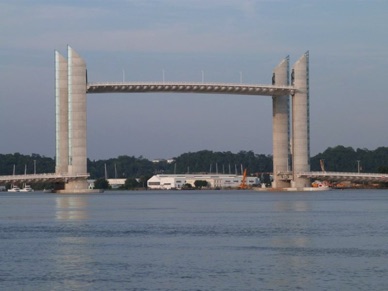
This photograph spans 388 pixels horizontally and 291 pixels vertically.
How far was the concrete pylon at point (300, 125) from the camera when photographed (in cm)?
9156

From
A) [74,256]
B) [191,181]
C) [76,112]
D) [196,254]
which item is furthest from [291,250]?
[191,181]

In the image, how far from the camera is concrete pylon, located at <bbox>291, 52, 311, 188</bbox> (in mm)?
91562

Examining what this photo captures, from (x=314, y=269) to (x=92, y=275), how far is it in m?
5.03

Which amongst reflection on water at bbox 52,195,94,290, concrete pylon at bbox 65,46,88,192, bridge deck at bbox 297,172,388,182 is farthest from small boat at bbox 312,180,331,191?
reflection on water at bbox 52,195,94,290

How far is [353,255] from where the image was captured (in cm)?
2706

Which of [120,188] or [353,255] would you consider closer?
[353,255]

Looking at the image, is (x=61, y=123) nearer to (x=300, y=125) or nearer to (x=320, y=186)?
(x=300, y=125)

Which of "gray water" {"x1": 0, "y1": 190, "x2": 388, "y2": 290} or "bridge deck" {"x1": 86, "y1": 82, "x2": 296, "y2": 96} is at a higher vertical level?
"bridge deck" {"x1": 86, "y1": 82, "x2": 296, "y2": 96}

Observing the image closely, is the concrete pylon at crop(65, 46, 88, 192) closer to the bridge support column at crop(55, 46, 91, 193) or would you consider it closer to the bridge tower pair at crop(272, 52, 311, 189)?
the bridge support column at crop(55, 46, 91, 193)

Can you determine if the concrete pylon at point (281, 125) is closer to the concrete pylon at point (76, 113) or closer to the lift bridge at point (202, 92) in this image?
the lift bridge at point (202, 92)

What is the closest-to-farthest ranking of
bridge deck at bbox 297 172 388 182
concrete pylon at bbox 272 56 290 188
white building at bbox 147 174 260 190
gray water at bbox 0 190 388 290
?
gray water at bbox 0 190 388 290 → bridge deck at bbox 297 172 388 182 → concrete pylon at bbox 272 56 290 188 → white building at bbox 147 174 260 190

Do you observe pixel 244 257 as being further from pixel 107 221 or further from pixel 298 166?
pixel 298 166

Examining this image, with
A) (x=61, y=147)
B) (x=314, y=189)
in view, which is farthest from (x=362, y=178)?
(x=61, y=147)

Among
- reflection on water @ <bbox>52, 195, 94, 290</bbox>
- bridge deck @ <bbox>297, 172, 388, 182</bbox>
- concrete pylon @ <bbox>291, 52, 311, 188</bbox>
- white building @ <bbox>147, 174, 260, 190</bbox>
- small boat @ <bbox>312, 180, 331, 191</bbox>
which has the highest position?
concrete pylon @ <bbox>291, 52, 311, 188</bbox>
